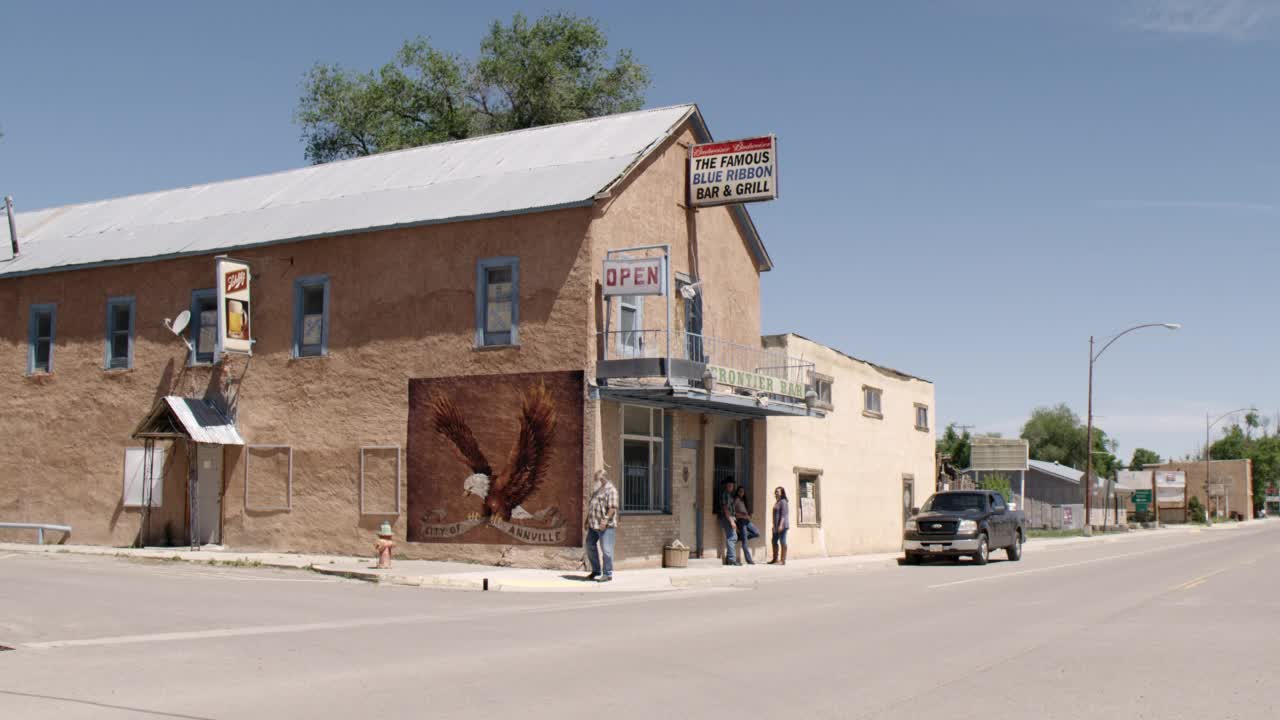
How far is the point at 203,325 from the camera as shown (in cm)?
2688

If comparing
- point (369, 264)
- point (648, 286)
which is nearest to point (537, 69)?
point (369, 264)

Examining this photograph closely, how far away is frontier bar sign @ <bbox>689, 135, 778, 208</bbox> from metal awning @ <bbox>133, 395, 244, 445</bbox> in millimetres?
11203

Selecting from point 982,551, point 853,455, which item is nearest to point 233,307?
point 853,455

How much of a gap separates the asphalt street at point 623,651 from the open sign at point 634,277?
5.54 metres

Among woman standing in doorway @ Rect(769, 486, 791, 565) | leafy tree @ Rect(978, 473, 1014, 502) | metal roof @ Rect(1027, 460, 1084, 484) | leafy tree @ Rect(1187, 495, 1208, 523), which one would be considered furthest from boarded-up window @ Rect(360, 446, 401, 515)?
leafy tree @ Rect(1187, 495, 1208, 523)

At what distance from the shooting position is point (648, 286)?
70.7ft

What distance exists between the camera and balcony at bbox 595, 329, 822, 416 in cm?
2152

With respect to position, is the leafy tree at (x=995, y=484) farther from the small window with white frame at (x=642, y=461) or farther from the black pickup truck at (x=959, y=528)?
the small window with white frame at (x=642, y=461)

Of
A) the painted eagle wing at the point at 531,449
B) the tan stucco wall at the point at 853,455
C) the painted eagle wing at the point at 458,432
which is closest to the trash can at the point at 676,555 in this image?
the painted eagle wing at the point at 531,449

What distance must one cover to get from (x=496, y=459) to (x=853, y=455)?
13799 mm

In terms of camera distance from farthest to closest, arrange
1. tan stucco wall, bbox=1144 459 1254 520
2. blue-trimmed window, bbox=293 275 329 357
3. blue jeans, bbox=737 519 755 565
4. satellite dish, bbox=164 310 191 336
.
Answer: tan stucco wall, bbox=1144 459 1254 520
satellite dish, bbox=164 310 191 336
blue-trimmed window, bbox=293 275 329 357
blue jeans, bbox=737 519 755 565

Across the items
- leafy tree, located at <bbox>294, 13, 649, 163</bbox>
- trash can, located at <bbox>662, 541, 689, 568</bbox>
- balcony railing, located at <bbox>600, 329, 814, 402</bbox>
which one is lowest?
trash can, located at <bbox>662, 541, 689, 568</bbox>

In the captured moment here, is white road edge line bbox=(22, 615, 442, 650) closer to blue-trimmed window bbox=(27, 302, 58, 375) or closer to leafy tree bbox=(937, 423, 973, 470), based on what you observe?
blue-trimmed window bbox=(27, 302, 58, 375)

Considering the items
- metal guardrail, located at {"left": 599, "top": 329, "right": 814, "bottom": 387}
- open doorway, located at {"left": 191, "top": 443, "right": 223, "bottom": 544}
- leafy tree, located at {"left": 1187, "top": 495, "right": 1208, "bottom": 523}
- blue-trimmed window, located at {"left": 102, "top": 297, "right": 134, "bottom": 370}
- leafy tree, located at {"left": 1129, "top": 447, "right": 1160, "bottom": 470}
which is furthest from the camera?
leafy tree, located at {"left": 1129, "top": 447, "right": 1160, "bottom": 470}
